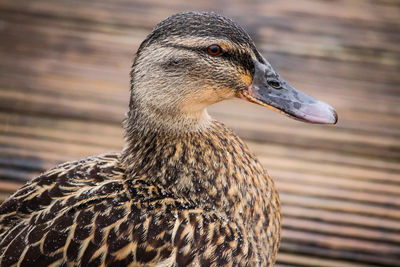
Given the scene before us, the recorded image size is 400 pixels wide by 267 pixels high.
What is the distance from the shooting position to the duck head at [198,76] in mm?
1512

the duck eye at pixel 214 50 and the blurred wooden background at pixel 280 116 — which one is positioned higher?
the duck eye at pixel 214 50

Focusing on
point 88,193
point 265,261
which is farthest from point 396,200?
point 88,193

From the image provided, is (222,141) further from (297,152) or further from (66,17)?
(66,17)

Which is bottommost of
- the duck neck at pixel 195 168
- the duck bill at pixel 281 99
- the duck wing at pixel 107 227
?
the duck wing at pixel 107 227

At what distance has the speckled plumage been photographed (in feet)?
4.66

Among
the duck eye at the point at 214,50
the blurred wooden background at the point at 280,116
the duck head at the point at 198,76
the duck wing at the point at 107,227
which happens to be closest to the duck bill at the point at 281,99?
the duck head at the point at 198,76

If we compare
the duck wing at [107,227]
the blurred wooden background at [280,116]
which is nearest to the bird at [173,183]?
the duck wing at [107,227]

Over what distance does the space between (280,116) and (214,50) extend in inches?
44.2

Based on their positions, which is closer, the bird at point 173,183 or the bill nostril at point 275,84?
the bird at point 173,183

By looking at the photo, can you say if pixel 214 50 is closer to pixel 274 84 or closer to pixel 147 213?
pixel 274 84

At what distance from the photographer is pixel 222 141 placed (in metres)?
1.69

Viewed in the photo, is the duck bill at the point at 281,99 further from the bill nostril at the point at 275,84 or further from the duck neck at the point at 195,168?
the duck neck at the point at 195,168

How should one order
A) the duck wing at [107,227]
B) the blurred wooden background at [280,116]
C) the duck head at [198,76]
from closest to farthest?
the duck wing at [107,227]
the duck head at [198,76]
the blurred wooden background at [280,116]

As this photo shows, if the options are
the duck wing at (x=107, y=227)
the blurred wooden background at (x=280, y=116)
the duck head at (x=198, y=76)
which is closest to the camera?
the duck wing at (x=107, y=227)
